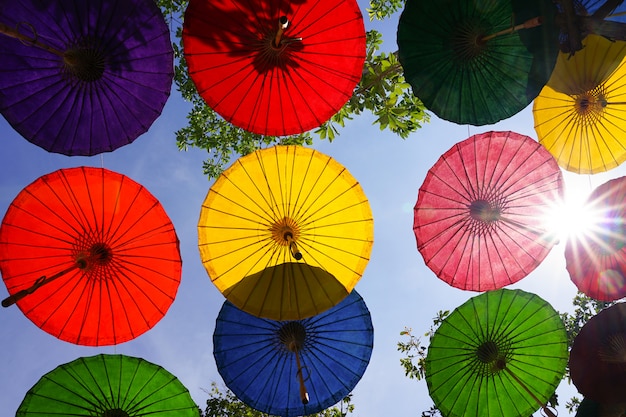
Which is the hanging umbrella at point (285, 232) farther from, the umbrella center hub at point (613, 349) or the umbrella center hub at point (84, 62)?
the umbrella center hub at point (613, 349)

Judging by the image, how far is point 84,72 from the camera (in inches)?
181

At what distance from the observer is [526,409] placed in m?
5.55

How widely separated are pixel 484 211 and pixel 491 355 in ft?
5.58

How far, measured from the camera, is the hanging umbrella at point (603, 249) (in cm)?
568

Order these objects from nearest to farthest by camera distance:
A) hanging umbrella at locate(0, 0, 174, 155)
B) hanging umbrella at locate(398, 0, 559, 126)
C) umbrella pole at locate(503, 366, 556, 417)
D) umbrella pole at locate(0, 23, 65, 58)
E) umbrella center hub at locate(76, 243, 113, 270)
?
umbrella pole at locate(0, 23, 65, 58) → hanging umbrella at locate(0, 0, 174, 155) → hanging umbrella at locate(398, 0, 559, 126) → umbrella pole at locate(503, 366, 556, 417) → umbrella center hub at locate(76, 243, 113, 270)

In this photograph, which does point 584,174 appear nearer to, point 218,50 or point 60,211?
point 218,50

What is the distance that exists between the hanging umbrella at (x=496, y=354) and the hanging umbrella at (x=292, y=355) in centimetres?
92

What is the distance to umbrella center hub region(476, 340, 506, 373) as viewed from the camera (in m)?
5.51

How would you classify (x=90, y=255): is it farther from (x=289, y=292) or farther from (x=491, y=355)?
(x=491, y=355)

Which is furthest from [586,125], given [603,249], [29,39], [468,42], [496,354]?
[29,39]

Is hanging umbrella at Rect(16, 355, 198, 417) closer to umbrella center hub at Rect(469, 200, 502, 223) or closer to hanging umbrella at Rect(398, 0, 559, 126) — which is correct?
umbrella center hub at Rect(469, 200, 502, 223)

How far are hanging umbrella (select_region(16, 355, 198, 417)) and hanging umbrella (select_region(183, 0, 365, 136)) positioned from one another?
2.85 m

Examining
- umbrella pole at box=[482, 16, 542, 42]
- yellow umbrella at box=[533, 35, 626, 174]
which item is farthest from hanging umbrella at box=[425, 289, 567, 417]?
umbrella pole at box=[482, 16, 542, 42]

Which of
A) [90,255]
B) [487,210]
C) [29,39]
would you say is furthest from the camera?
[487,210]
